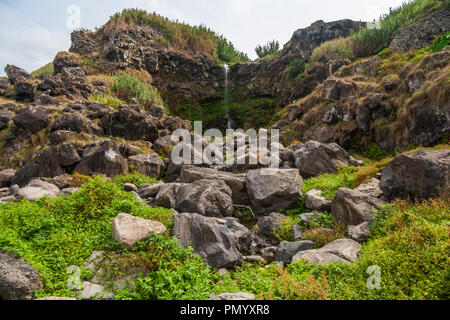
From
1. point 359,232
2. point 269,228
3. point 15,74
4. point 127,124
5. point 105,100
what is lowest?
point 269,228

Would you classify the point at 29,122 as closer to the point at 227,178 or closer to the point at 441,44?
the point at 227,178

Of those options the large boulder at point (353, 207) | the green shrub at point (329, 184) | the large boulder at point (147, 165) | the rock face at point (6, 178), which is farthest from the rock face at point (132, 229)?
the rock face at point (6, 178)

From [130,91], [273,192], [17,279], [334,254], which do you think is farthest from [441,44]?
[130,91]

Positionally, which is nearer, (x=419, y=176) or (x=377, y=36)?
(x=419, y=176)

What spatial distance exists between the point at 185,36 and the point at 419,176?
41583mm

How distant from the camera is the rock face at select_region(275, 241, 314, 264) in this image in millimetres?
5588

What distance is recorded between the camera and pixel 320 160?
11.9m

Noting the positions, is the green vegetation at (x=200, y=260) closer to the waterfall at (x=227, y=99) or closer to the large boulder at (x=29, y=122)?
the large boulder at (x=29, y=122)

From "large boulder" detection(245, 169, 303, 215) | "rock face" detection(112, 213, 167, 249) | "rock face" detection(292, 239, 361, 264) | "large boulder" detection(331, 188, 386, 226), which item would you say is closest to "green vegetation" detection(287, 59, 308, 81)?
"large boulder" detection(245, 169, 303, 215)

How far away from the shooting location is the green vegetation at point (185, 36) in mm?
35906

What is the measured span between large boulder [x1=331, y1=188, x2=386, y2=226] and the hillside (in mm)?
51
